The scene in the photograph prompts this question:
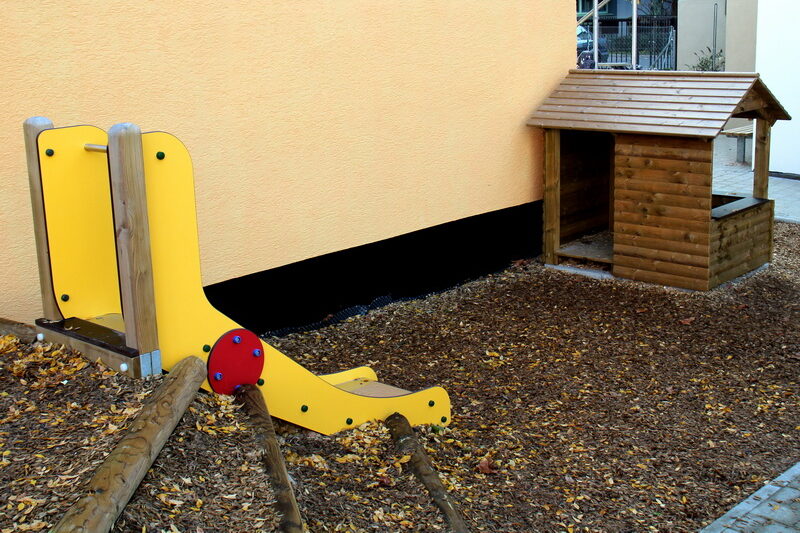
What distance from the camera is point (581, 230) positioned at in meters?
10.4

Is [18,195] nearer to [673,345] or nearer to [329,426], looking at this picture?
[329,426]

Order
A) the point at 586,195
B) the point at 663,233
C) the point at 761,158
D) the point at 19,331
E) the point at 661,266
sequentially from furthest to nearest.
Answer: the point at 586,195, the point at 761,158, the point at 661,266, the point at 663,233, the point at 19,331

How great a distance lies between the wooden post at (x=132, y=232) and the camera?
4258mm

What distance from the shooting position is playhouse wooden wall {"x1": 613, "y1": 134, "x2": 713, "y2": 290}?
838cm

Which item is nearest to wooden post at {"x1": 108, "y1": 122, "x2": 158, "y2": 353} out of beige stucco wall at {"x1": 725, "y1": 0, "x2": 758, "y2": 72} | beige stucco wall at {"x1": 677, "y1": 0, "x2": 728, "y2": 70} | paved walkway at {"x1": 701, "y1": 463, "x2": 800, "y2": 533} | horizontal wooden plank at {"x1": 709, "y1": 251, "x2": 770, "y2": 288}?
paved walkway at {"x1": 701, "y1": 463, "x2": 800, "y2": 533}

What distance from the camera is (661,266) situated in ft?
28.9

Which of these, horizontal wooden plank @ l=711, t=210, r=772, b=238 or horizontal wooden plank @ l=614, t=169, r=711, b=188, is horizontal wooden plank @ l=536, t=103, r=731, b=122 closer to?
horizontal wooden plank @ l=614, t=169, r=711, b=188

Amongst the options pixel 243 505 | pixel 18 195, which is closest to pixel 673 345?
pixel 243 505

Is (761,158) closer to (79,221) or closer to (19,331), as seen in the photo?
(79,221)

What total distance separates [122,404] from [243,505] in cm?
83

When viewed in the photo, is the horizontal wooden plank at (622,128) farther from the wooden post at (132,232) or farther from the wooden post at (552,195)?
the wooden post at (132,232)

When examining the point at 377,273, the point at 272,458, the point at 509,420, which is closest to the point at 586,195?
the point at 377,273

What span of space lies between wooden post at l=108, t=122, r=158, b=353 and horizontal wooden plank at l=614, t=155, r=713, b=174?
5.57 meters

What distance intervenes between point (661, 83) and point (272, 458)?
21.0 feet
